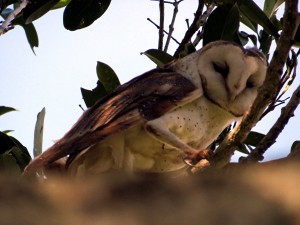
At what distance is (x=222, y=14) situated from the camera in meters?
3.28

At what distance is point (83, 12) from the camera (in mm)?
3396

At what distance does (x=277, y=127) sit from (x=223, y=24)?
53.6 inches

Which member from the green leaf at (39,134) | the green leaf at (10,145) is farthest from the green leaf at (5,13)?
the green leaf at (10,145)

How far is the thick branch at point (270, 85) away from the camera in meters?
1.89

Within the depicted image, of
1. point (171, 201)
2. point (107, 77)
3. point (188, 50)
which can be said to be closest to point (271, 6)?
point (188, 50)

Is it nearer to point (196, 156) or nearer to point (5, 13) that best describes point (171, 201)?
point (196, 156)

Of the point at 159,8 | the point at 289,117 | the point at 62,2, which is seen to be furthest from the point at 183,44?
the point at 289,117

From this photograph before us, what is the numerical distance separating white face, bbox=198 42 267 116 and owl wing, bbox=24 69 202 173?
0.09 meters

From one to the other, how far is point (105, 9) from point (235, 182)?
9.23ft

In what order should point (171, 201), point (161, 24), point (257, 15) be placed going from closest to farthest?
1. point (171, 201)
2. point (257, 15)
3. point (161, 24)

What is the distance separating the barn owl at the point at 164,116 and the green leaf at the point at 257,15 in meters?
0.13

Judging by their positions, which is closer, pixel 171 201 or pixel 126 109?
pixel 171 201

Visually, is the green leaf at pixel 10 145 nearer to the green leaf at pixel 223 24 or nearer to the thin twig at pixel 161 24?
the thin twig at pixel 161 24

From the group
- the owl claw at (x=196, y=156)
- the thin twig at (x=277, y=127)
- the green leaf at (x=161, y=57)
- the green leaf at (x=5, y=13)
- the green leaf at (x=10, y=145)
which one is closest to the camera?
the thin twig at (x=277, y=127)
